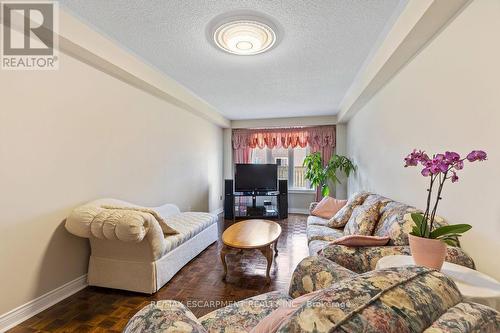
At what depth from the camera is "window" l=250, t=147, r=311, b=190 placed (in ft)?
19.4

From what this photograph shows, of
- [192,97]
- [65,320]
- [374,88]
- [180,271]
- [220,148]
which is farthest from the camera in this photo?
[220,148]

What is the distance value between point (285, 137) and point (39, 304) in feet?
16.3

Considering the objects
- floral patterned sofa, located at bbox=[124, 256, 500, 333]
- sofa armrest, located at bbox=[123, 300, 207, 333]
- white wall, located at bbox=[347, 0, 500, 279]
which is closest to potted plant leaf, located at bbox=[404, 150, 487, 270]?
white wall, located at bbox=[347, 0, 500, 279]

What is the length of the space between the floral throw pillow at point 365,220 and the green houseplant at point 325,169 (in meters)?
2.26

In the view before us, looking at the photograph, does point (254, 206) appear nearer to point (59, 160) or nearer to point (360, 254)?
point (360, 254)

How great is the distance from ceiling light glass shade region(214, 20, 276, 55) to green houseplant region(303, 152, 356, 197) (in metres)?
3.04

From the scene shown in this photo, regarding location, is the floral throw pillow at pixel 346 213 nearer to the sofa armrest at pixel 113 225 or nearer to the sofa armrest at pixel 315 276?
the sofa armrest at pixel 315 276

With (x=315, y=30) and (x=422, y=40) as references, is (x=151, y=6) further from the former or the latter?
(x=422, y=40)

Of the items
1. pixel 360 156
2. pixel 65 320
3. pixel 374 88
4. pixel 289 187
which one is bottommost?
pixel 65 320

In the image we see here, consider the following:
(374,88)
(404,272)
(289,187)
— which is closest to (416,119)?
(374,88)

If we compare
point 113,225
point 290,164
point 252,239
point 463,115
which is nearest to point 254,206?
point 290,164

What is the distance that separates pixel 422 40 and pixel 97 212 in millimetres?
3033

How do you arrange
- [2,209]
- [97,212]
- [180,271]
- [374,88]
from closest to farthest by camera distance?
1. [2,209]
2. [97,212]
3. [180,271]
4. [374,88]

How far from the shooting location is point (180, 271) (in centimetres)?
265
